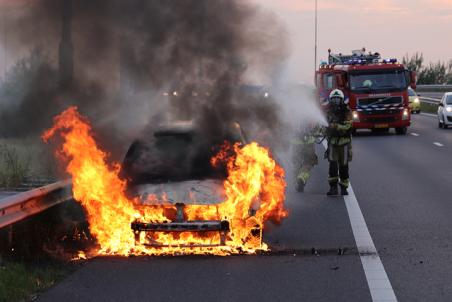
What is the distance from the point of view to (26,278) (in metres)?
6.98

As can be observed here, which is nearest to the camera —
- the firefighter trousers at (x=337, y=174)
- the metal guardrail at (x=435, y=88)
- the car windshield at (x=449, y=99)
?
the firefighter trousers at (x=337, y=174)

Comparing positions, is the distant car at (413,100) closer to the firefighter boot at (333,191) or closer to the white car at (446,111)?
the white car at (446,111)

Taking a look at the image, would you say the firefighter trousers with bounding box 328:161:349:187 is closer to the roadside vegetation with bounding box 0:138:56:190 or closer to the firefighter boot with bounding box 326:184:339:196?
the firefighter boot with bounding box 326:184:339:196

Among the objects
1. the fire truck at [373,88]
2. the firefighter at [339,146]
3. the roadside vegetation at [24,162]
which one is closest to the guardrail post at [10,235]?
the roadside vegetation at [24,162]

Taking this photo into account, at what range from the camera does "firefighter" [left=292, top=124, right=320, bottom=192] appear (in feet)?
45.7

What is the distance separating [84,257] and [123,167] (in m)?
1.69

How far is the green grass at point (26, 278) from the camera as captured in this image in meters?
6.49

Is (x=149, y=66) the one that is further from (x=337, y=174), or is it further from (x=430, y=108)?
(x=430, y=108)

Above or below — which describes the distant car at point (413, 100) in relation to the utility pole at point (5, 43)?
below

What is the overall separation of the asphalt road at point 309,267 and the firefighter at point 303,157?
131 centimetres

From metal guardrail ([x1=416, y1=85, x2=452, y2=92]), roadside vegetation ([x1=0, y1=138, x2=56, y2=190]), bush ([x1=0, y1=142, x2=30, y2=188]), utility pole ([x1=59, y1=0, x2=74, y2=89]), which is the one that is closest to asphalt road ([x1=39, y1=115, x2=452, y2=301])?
bush ([x1=0, y1=142, x2=30, y2=188])

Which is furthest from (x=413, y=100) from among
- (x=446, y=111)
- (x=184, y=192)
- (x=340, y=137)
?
(x=184, y=192)

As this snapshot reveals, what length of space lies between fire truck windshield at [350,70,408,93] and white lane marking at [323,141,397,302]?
696 inches

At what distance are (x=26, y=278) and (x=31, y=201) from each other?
3.66 feet
